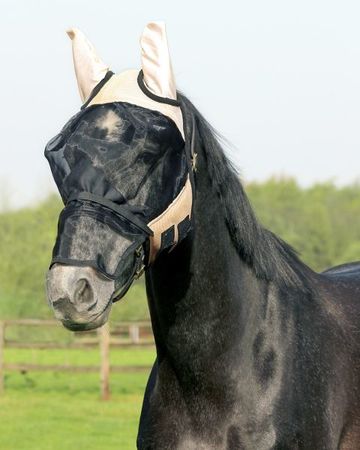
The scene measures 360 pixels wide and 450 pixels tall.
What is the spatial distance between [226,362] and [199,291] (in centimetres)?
30

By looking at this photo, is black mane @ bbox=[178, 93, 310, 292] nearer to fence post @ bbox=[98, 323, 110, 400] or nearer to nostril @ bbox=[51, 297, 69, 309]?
nostril @ bbox=[51, 297, 69, 309]

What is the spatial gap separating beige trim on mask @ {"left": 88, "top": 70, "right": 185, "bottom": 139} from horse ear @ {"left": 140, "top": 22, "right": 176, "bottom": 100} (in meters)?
0.05

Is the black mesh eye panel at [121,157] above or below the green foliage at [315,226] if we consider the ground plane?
above

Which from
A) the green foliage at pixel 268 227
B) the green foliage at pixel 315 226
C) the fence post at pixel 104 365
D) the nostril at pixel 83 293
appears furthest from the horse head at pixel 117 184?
the green foliage at pixel 315 226

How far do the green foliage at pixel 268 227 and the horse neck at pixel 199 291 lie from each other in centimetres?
2851

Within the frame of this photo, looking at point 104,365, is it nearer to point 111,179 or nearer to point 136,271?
point 136,271

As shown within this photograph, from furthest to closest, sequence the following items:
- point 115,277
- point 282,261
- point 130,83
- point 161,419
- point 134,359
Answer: point 134,359
point 282,261
point 161,419
point 130,83
point 115,277

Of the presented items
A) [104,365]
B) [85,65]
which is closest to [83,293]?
[85,65]

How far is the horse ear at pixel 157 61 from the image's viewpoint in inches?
145

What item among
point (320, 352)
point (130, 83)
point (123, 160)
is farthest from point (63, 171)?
point (320, 352)

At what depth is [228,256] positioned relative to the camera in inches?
160

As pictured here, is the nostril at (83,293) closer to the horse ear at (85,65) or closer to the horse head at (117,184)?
the horse head at (117,184)

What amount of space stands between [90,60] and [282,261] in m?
1.20

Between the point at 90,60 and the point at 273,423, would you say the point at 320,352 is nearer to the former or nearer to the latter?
the point at 273,423
